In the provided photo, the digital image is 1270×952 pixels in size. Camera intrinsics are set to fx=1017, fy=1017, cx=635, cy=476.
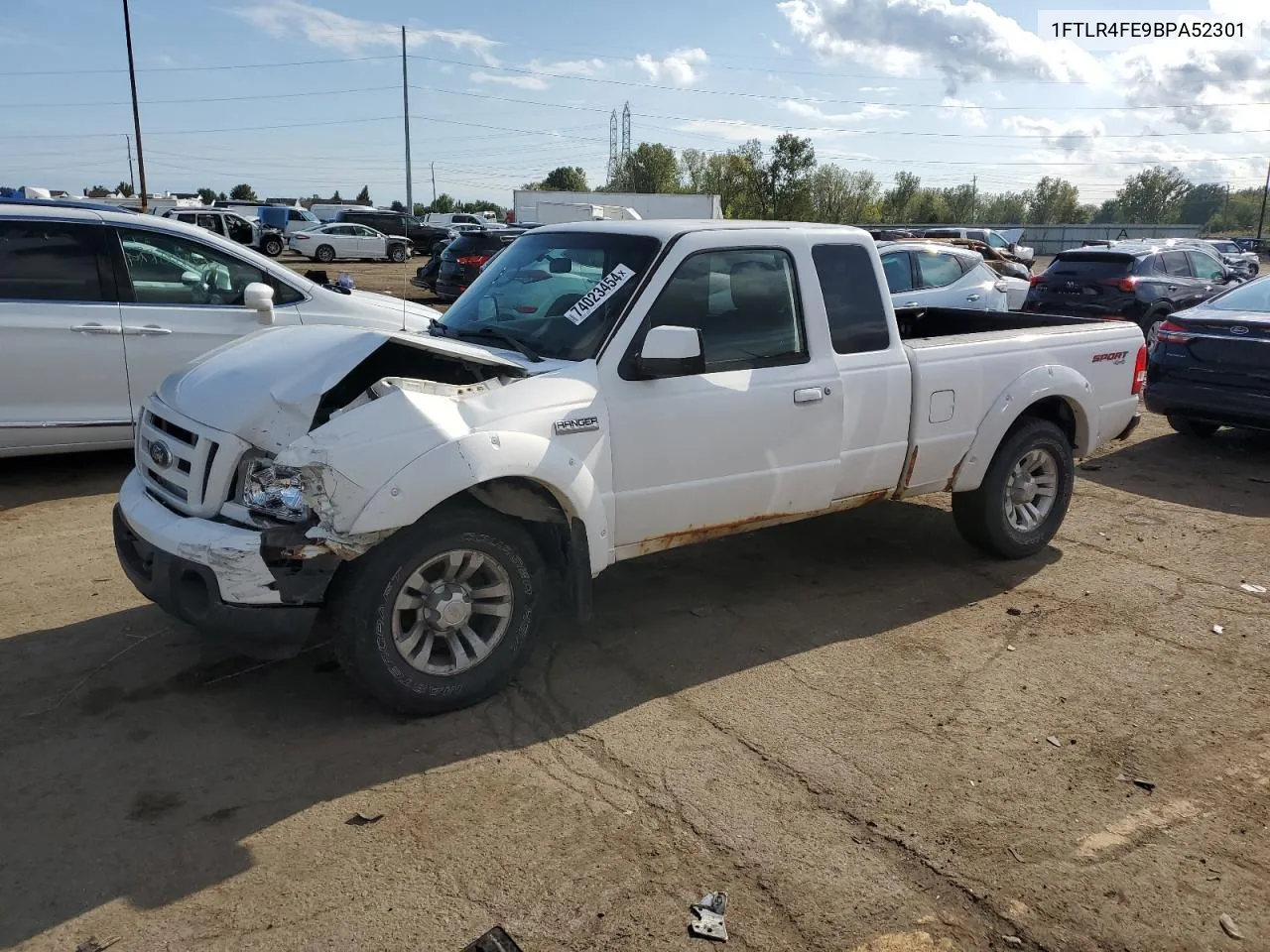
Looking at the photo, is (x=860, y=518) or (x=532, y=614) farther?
(x=860, y=518)

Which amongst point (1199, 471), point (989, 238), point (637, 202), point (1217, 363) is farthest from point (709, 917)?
point (637, 202)

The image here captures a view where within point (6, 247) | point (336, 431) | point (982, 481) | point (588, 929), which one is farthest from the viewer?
point (6, 247)

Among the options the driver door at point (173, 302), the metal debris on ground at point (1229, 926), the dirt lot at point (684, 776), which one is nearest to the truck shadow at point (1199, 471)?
the dirt lot at point (684, 776)

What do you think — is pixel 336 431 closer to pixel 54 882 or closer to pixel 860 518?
pixel 54 882

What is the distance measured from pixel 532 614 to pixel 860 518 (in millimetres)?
3477

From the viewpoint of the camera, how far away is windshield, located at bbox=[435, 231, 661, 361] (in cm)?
443

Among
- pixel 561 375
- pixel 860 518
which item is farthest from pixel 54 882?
pixel 860 518

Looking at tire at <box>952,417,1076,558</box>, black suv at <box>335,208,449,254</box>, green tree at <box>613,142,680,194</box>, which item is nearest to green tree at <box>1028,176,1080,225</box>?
green tree at <box>613,142,680,194</box>

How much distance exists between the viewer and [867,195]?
82.9m

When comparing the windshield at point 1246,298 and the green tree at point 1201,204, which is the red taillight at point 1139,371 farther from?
the green tree at point 1201,204

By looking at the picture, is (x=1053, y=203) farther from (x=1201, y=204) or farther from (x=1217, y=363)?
(x=1217, y=363)

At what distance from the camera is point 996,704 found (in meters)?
4.34

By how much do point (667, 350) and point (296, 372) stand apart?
146 cm

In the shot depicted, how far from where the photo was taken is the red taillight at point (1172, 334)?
30.1 feet
